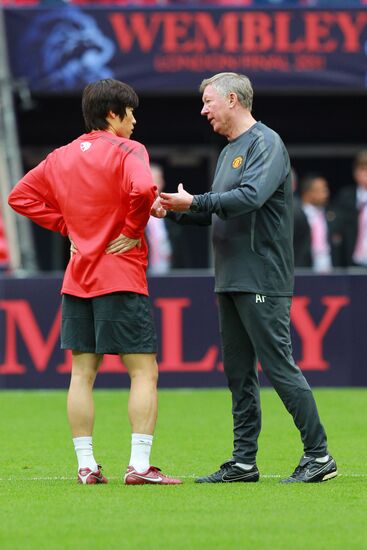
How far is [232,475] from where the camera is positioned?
7.37 meters

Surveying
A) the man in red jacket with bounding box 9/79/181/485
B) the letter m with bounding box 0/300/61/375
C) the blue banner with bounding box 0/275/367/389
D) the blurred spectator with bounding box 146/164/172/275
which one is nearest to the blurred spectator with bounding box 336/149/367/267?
the blurred spectator with bounding box 146/164/172/275

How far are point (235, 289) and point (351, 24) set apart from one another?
904 centimetres

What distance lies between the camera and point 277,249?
23.8 ft

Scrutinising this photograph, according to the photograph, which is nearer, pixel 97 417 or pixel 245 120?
pixel 245 120

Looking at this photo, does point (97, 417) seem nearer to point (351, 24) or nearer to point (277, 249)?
point (277, 249)

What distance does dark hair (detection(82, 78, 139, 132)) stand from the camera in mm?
7145

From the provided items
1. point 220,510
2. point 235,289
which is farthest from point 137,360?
point 220,510

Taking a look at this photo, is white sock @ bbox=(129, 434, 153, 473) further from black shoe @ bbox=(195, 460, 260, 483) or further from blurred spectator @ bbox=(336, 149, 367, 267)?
blurred spectator @ bbox=(336, 149, 367, 267)

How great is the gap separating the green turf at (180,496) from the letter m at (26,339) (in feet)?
6.96

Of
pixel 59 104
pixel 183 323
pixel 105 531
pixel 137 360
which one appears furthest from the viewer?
pixel 59 104

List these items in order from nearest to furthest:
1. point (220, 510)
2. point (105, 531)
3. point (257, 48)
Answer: point (105, 531) < point (220, 510) < point (257, 48)

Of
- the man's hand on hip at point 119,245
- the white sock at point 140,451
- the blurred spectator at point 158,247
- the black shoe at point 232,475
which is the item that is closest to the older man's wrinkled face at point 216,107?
the man's hand on hip at point 119,245

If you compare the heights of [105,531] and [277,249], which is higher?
[277,249]

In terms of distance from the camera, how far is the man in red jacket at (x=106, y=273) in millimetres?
7086
